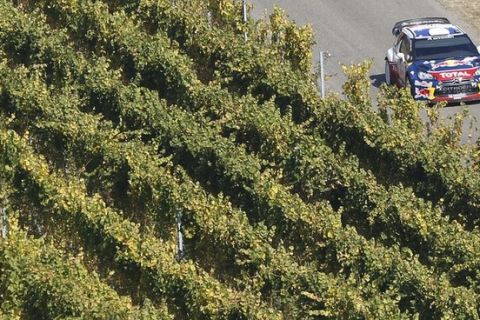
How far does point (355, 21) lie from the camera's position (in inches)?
1259

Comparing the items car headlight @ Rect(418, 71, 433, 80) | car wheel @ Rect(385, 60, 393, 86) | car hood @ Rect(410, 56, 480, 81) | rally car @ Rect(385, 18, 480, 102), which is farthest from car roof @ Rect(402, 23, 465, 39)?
car headlight @ Rect(418, 71, 433, 80)

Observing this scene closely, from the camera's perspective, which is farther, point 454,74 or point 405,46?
point 405,46

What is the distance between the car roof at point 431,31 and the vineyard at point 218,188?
486 cm

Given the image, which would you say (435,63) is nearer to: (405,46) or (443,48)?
(443,48)

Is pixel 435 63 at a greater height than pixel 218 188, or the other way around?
pixel 218 188

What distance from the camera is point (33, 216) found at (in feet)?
59.1

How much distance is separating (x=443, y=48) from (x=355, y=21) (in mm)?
5832

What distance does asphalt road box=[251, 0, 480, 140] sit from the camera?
29.7 meters

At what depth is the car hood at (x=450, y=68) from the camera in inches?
1006

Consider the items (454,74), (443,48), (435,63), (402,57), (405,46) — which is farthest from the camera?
(405,46)

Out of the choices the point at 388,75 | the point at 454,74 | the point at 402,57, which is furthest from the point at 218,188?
the point at 388,75

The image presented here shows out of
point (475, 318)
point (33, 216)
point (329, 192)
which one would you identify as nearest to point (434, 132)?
point (329, 192)

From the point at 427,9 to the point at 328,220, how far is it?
17.4 m

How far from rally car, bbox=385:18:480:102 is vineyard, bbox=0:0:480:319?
147 inches
